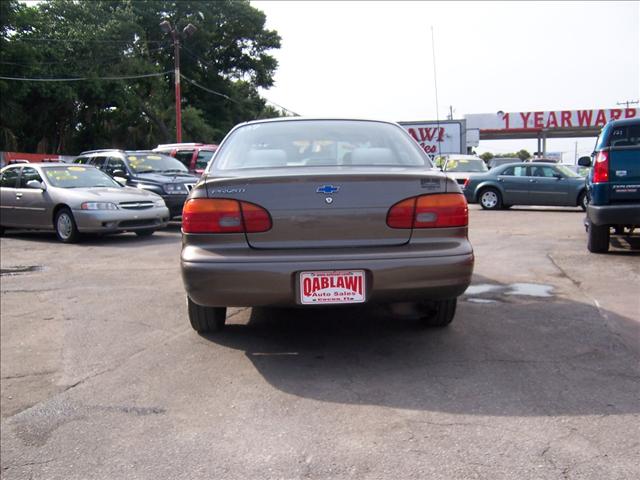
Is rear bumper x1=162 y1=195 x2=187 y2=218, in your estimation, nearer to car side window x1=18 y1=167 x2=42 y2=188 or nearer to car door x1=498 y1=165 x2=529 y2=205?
car side window x1=18 y1=167 x2=42 y2=188

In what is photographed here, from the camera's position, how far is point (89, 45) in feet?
111

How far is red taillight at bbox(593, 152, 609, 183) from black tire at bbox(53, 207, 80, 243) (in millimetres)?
7854

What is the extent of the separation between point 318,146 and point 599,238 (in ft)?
16.8

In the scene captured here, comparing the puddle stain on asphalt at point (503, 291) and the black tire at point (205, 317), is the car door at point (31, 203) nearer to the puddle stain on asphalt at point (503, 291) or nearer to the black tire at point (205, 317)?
the black tire at point (205, 317)

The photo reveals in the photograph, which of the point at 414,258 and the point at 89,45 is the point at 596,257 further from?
the point at 89,45

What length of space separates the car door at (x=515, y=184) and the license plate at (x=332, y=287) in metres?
14.6

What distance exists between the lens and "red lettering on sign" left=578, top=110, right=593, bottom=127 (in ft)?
143

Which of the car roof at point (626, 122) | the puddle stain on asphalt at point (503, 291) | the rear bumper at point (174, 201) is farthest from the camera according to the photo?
the rear bumper at point (174, 201)

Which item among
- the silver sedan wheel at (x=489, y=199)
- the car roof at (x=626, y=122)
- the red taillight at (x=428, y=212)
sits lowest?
the silver sedan wheel at (x=489, y=199)

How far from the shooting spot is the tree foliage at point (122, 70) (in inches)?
1203

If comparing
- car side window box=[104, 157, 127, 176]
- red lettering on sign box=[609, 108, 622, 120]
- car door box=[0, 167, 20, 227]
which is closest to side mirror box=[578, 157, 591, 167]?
car side window box=[104, 157, 127, 176]

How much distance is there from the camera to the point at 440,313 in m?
4.66

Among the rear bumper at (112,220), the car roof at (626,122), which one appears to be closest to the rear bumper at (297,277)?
the car roof at (626,122)

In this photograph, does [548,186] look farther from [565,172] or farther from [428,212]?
[428,212]
